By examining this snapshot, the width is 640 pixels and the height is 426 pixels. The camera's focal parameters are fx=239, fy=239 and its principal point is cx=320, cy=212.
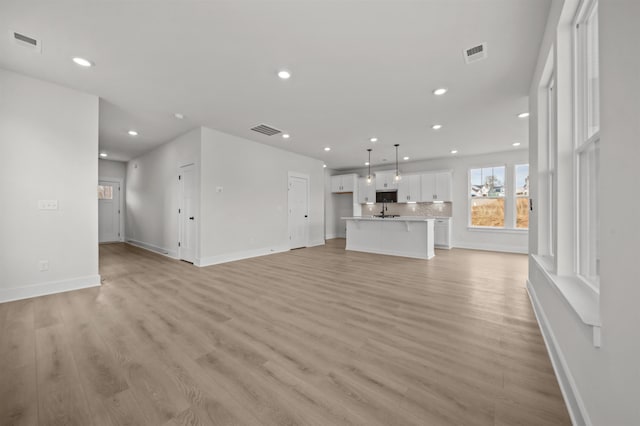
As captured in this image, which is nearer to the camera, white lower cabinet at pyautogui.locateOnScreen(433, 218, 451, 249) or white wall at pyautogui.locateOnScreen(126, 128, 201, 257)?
white wall at pyautogui.locateOnScreen(126, 128, 201, 257)

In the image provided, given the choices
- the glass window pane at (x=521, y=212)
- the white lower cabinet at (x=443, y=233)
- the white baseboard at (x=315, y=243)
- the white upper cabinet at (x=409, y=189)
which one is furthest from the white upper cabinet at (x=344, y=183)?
the glass window pane at (x=521, y=212)

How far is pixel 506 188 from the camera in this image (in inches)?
270

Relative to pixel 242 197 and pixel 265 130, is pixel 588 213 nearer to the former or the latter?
pixel 265 130

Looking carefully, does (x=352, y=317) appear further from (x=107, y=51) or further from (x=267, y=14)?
(x=107, y=51)

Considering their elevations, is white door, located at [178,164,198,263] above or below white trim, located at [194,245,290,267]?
above

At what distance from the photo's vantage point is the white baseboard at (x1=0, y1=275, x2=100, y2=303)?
3.02 meters

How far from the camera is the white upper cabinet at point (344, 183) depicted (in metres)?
→ 9.20

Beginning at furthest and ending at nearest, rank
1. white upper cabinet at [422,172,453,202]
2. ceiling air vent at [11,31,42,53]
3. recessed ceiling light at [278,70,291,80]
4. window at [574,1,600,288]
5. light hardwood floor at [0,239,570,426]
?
white upper cabinet at [422,172,453,202] < recessed ceiling light at [278,70,291,80] < ceiling air vent at [11,31,42,53] < window at [574,1,600,288] < light hardwood floor at [0,239,570,426]

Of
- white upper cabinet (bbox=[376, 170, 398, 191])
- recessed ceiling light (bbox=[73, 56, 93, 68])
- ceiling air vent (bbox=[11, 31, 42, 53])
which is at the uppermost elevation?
ceiling air vent (bbox=[11, 31, 42, 53])

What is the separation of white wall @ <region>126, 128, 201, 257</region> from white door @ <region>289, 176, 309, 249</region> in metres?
2.79

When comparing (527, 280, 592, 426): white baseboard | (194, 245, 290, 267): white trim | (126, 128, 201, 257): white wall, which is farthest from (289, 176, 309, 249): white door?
(527, 280, 592, 426): white baseboard

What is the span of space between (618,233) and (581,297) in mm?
717

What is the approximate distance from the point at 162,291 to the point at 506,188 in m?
8.53

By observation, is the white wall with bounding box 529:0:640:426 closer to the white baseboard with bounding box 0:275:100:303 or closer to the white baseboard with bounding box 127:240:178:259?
the white baseboard with bounding box 0:275:100:303
